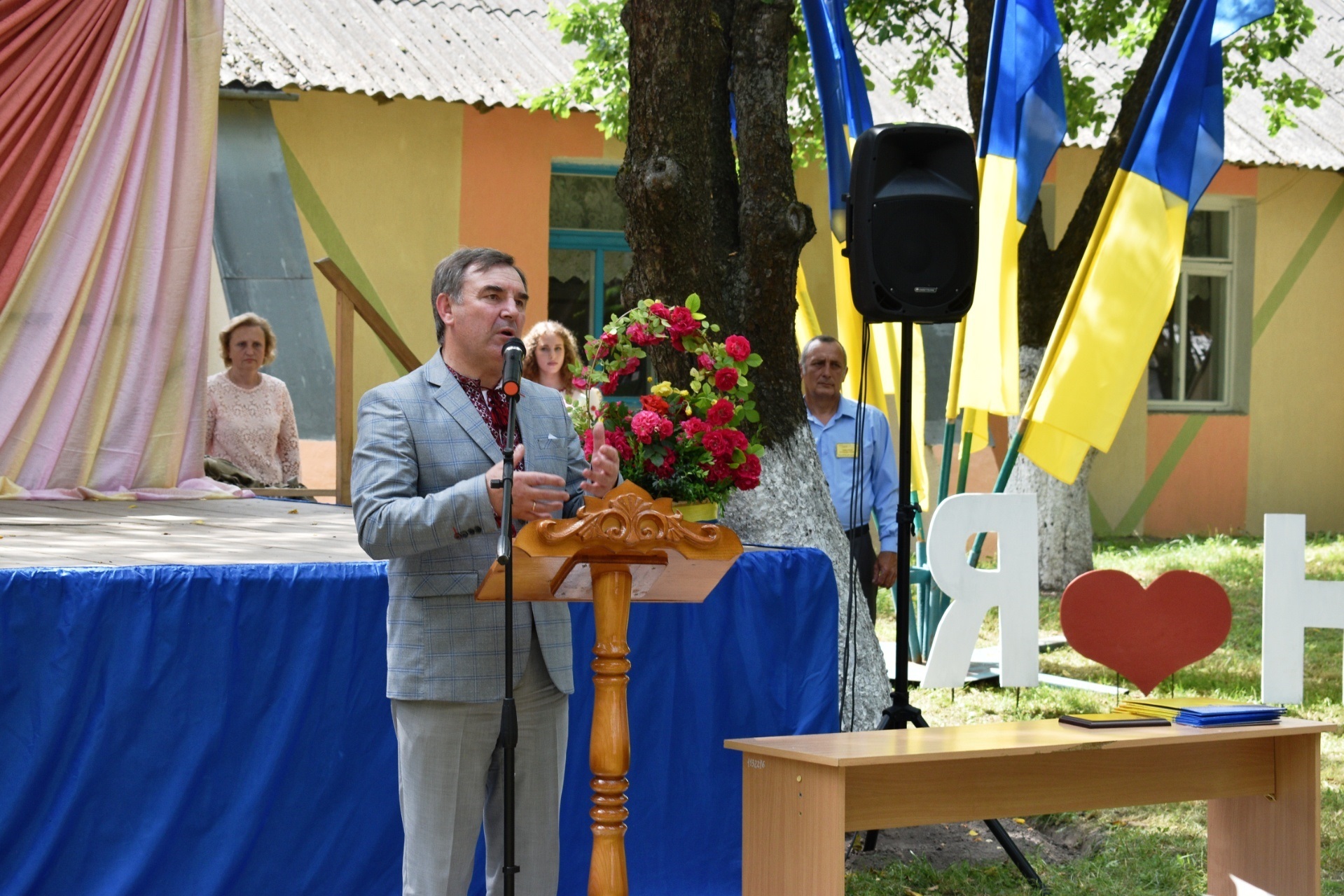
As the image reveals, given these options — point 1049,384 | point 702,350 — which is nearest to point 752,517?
point 702,350

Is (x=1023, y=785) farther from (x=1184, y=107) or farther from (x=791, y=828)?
(x=1184, y=107)

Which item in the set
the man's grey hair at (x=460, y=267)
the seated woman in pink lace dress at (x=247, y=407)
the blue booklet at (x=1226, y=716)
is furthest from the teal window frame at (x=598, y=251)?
the man's grey hair at (x=460, y=267)

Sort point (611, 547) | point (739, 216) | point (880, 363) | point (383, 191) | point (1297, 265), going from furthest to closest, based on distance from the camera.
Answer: point (1297, 265) < point (383, 191) < point (880, 363) < point (739, 216) < point (611, 547)

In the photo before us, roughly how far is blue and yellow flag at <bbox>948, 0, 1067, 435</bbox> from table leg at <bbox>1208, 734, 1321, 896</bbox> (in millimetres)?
2519

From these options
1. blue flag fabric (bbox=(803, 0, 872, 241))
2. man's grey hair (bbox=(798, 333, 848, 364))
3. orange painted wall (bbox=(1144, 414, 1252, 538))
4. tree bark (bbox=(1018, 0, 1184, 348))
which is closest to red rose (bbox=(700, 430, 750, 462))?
blue flag fabric (bbox=(803, 0, 872, 241))

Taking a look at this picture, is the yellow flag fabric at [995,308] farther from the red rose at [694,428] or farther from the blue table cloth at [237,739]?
the red rose at [694,428]

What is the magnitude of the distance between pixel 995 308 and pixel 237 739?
13.7ft

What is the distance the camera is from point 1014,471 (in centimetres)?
1041

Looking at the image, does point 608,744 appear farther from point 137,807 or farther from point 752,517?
point 752,517

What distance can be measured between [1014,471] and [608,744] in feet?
26.4

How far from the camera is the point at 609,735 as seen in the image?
2842 mm

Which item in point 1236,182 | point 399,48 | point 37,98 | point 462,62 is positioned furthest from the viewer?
point 1236,182

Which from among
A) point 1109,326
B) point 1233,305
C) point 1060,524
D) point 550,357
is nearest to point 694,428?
point 550,357

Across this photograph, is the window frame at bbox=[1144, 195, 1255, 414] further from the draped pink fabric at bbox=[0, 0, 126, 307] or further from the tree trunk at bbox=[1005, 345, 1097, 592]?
the draped pink fabric at bbox=[0, 0, 126, 307]
